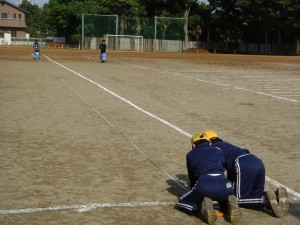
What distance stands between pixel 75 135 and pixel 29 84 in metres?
10.0

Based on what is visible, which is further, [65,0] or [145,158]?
[65,0]

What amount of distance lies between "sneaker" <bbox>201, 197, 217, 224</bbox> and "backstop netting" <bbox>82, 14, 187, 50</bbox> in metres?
53.8

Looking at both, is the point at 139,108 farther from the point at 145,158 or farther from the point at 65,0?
the point at 65,0

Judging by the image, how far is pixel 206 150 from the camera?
215 inches

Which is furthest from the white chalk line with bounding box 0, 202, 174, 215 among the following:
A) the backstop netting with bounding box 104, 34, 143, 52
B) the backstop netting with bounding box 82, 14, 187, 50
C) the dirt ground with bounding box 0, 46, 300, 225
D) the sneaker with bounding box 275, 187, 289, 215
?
→ the backstop netting with bounding box 104, 34, 143, 52

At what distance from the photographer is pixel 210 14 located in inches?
2995

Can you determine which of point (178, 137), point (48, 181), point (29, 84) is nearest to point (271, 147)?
point (178, 137)

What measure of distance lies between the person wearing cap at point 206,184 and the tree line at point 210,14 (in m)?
60.0

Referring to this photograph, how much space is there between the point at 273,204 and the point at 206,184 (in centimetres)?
76

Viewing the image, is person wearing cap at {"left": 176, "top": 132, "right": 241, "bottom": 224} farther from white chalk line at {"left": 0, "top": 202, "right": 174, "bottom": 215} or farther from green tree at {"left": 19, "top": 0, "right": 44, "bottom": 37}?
green tree at {"left": 19, "top": 0, "right": 44, "bottom": 37}

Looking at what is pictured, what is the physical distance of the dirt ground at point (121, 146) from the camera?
215 inches

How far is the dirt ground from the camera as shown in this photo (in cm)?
545

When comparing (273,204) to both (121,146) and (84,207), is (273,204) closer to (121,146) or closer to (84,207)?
(84,207)

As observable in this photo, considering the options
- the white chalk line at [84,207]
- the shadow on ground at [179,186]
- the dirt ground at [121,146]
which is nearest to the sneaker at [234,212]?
the dirt ground at [121,146]
